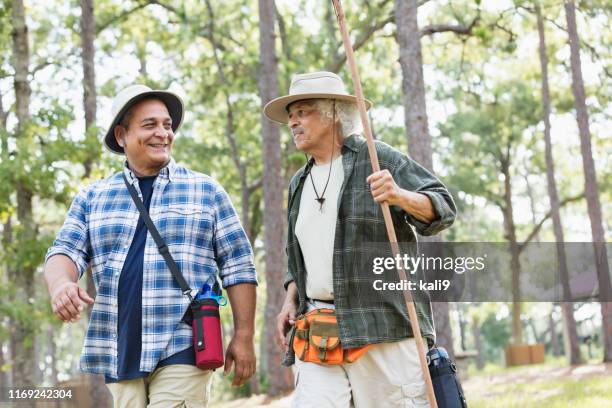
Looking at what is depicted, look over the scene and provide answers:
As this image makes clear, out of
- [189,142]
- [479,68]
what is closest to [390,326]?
[189,142]

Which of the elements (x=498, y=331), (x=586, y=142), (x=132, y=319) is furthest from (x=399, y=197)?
(x=498, y=331)

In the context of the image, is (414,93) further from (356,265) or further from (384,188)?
(384,188)

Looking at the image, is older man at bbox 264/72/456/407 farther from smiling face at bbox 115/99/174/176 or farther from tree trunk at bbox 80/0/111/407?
tree trunk at bbox 80/0/111/407

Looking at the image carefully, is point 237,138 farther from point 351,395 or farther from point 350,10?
point 351,395

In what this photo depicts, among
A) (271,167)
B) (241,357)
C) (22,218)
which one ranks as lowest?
(241,357)

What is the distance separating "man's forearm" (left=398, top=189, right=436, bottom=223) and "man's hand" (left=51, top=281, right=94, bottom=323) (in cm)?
145

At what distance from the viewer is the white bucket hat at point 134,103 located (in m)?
4.62

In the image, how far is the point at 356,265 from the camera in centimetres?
402

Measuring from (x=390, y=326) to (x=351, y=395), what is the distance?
1.31 feet

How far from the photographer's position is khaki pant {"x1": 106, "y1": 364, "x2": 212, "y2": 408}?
4.11 m

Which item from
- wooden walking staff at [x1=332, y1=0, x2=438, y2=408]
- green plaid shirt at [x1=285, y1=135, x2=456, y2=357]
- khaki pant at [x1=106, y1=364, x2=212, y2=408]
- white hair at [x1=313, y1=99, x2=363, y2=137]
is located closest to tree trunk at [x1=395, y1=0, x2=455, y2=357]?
white hair at [x1=313, y1=99, x2=363, y2=137]

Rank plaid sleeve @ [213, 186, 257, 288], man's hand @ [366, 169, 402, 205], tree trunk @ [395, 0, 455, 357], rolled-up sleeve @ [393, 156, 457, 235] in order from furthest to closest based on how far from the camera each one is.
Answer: tree trunk @ [395, 0, 455, 357] → plaid sleeve @ [213, 186, 257, 288] → rolled-up sleeve @ [393, 156, 457, 235] → man's hand @ [366, 169, 402, 205]

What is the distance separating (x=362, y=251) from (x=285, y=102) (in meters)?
0.98

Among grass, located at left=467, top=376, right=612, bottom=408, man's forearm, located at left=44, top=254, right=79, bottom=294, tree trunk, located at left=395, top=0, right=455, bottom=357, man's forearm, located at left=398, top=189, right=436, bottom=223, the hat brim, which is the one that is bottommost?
grass, located at left=467, top=376, right=612, bottom=408
